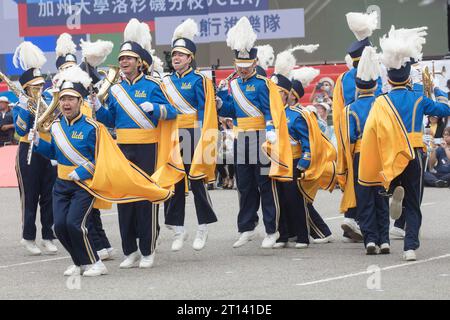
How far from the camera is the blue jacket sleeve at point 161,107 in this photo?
36.4ft

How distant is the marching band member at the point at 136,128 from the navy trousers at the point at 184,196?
2.62 feet

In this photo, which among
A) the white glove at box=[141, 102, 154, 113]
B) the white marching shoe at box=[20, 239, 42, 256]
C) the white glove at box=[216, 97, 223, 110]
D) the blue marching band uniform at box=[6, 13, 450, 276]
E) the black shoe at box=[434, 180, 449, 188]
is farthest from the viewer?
the black shoe at box=[434, 180, 449, 188]

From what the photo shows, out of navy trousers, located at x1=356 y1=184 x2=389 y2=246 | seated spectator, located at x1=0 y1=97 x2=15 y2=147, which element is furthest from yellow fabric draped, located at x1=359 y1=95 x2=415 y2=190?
seated spectator, located at x1=0 y1=97 x2=15 y2=147

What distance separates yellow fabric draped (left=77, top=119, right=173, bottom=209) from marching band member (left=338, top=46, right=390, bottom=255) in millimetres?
2108

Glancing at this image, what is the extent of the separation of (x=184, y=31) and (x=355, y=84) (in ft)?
5.97

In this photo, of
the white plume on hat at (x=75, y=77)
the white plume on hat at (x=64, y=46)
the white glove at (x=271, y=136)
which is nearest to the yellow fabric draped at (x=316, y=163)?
the white glove at (x=271, y=136)

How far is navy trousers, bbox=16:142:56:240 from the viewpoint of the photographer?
41.0 feet

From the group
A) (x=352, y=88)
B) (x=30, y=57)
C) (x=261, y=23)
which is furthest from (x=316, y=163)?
(x=261, y=23)

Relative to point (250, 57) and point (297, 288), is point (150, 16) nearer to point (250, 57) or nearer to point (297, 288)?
point (250, 57)

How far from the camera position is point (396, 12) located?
2245 centimetres

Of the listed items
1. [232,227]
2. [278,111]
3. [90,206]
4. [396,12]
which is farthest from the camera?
[396,12]

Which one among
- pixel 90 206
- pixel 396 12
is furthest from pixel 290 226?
pixel 396 12

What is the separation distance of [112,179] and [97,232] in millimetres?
1391

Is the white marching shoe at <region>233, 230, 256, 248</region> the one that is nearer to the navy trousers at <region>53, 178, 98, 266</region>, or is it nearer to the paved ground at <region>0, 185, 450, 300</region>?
the paved ground at <region>0, 185, 450, 300</region>
